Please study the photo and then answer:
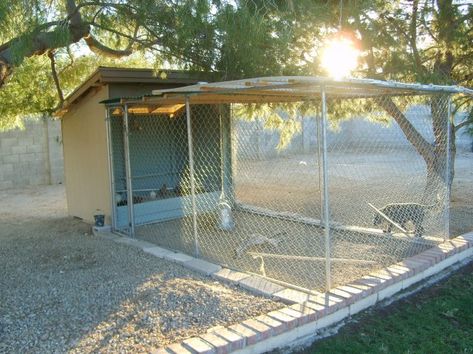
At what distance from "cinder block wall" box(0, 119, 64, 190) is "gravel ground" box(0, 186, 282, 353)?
814 cm

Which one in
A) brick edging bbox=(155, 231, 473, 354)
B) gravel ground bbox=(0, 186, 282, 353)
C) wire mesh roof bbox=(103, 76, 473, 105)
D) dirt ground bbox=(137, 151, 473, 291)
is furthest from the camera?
dirt ground bbox=(137, 151, 473, 291)

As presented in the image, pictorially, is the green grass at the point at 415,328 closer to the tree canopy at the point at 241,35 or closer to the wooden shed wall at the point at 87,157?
the tree canopy at the point at 241,35

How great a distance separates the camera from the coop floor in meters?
5.00

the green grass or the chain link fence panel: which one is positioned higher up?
the chain link fence panel

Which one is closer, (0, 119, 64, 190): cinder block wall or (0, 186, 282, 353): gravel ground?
(0, 186, 282, 353): gravel ground

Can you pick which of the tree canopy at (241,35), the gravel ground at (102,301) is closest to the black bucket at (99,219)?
the gravel ground at (102,301)

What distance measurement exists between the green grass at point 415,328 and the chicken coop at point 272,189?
55 centimetres

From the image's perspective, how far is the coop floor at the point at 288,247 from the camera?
5.00 metres

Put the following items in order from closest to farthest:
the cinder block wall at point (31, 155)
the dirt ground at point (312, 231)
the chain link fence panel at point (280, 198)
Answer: the dirt ground at point (312, 231), the chain link fence panel at point (280, 198), the cinder block wall at point (31, 155)

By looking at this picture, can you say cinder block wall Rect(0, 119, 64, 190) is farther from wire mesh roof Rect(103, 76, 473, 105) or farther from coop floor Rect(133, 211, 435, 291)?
wire mesh roof Rect(103, 76, 473, 105)

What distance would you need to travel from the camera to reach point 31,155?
1408 centimetres

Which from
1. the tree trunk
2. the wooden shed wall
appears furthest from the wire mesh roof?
the tree trunk

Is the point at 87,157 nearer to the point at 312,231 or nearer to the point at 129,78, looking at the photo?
the point at 129,78

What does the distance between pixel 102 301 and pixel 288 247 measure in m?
2.63
